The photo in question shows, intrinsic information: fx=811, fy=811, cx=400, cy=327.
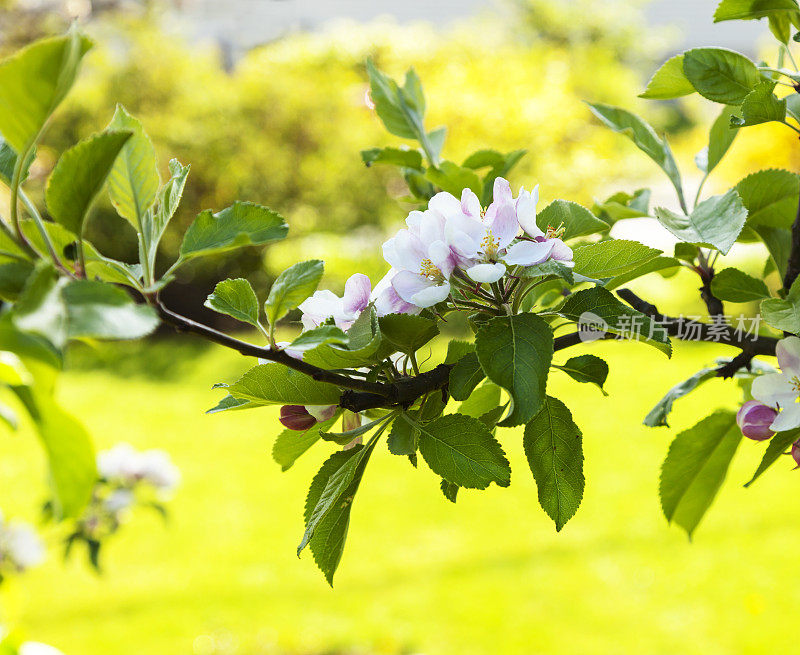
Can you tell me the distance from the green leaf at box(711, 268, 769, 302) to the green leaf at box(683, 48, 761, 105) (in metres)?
0.12

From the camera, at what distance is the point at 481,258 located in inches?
15.5

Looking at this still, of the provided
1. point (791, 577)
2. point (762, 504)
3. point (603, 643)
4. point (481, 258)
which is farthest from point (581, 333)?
point (762, 504)

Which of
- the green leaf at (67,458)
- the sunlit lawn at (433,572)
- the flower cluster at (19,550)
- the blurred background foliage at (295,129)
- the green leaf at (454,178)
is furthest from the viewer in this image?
the blurred background foliage at (295,129)

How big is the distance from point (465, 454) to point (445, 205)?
5.0 inches

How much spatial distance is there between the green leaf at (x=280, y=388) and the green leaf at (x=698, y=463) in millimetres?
321

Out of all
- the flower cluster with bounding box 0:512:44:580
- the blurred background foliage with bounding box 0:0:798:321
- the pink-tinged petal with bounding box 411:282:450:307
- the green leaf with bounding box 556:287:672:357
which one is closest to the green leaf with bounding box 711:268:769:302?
the green leaf with bounding box 556:287:672:357

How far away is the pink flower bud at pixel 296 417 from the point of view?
1.46ft

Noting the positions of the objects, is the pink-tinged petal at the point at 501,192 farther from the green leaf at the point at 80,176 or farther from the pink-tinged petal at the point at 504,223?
the green leaf at the point at 80,176

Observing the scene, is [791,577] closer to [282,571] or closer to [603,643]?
[603,643]

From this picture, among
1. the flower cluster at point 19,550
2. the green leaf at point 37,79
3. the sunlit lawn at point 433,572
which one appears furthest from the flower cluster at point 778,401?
the sunlit lawn at point 433,572

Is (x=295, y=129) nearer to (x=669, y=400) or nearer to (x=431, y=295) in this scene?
(x=669, y=400)

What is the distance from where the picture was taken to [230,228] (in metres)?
0.38

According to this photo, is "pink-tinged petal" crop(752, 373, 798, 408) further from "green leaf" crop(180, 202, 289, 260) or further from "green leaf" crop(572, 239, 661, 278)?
"green leaf" crop(180, 202, 289, 260)

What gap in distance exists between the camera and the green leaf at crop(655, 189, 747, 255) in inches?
17.1
